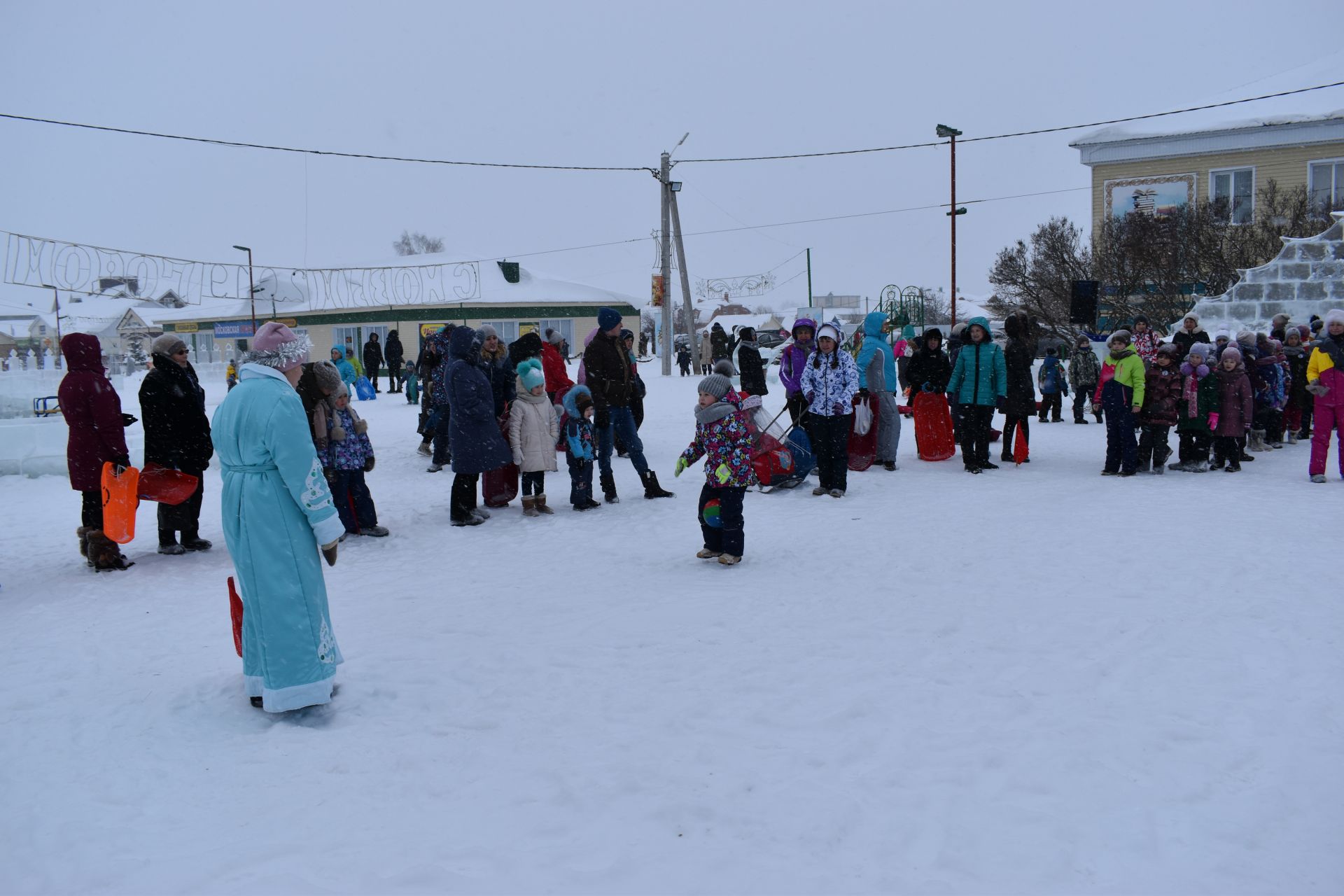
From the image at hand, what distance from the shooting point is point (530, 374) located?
8844 millimetres

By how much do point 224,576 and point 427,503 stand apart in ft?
9.46

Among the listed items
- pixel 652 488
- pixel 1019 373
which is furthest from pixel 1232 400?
pixel 652 488

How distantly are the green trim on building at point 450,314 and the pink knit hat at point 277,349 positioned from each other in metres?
42.1

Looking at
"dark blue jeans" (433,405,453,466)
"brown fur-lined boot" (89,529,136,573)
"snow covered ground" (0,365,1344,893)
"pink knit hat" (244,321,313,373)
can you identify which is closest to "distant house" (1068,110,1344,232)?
"dark blue jeans" (433,405,453,466)

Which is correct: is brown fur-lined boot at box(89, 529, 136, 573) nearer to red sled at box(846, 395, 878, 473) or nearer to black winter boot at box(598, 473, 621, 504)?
black winter boot at box(598, 473, 621, 504)

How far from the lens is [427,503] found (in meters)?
9.81

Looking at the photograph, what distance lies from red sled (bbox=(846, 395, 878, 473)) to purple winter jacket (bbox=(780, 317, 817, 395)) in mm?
971

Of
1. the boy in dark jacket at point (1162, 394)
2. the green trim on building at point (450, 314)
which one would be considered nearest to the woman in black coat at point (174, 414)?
the boy in dark jacket at point (1162, 394)

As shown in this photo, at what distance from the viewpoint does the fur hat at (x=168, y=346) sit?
7.38 metres

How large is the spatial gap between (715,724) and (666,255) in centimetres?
2585

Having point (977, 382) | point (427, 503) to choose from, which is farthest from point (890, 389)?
point (427, 503)

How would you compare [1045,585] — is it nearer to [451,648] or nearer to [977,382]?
[451,648]

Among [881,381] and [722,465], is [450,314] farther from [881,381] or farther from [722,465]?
[722,465]

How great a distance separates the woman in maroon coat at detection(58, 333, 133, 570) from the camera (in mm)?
7133
